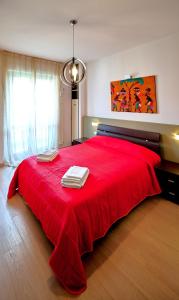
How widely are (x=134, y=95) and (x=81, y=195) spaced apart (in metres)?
2.55

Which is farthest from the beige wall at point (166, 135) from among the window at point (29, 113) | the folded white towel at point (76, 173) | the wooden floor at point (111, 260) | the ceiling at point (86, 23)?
the window at point (29, 113)

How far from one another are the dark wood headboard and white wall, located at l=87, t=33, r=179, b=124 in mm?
265

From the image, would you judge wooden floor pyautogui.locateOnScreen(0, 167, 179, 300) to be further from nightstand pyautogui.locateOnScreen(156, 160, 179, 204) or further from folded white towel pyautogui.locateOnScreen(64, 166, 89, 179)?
folded white towel pyautogui.locateOnScreen(64, 166, 89, 179)

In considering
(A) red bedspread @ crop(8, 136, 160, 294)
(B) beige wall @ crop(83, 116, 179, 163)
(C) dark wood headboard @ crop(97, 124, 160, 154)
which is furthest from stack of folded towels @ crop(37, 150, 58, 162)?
(B) beige wall @ crop(83, 116, 179, 163)

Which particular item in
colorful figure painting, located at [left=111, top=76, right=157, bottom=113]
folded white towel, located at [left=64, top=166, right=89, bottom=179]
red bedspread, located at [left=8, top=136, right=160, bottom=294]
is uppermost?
colorful figure painting, located at [left=111, top=76, right=157, bottom=113]

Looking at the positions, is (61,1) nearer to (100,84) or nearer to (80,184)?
(80,184)

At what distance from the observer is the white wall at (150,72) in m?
2.95

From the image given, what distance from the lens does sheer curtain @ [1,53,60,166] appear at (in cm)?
404

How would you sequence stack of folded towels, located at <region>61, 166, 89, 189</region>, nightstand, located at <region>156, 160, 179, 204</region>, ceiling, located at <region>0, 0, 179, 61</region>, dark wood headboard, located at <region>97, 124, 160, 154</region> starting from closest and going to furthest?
stack of folded towels, located at <region>61, 166, 89, 189</region> → ceiling, located at <region>0, 0, 179, 61</region> → nightstand, located at <region>156, 160, 179, 204</region> → dark wood headboard, located at <region>97, 124, 160, 154</region>

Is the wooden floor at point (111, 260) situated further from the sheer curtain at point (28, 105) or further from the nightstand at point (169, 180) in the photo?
the sheer curtain at point (28, 105)

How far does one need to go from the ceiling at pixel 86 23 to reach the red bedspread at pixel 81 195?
1889 mm

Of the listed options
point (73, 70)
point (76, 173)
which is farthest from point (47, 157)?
point (73, 70)

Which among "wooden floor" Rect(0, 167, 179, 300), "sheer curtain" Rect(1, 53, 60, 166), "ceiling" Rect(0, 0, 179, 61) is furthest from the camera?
"sheer curtain" Rect(1, 53, 60, 166)

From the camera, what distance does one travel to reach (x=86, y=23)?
2.48m
